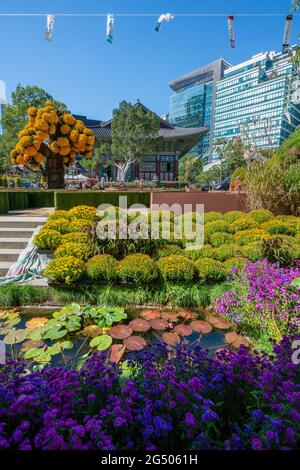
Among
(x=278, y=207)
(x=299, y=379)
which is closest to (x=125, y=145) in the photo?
(x=278, y=207)

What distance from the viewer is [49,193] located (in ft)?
32.7

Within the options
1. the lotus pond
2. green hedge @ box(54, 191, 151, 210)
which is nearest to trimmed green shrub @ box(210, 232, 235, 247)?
the lotus pond

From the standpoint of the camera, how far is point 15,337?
2844 millimetres

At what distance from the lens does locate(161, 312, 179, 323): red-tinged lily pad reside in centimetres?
338

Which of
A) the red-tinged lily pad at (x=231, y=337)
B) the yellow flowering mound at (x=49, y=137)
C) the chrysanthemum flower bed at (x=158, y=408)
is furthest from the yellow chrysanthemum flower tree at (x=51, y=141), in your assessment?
the chrysanthemum flower bed at (x=158, y=408)

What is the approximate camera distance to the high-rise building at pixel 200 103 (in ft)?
306

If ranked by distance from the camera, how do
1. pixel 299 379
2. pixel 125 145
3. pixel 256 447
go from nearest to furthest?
pixel 256 447, pixel 299 379, pixel 125 145

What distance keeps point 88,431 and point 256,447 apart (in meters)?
0.72

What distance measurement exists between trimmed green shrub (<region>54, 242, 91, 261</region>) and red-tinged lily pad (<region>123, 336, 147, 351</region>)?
73.2 inches

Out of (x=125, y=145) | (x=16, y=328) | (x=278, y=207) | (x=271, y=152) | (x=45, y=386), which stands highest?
(x=125, y=145)

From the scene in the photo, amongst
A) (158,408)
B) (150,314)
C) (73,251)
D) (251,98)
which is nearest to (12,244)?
(73,251)
